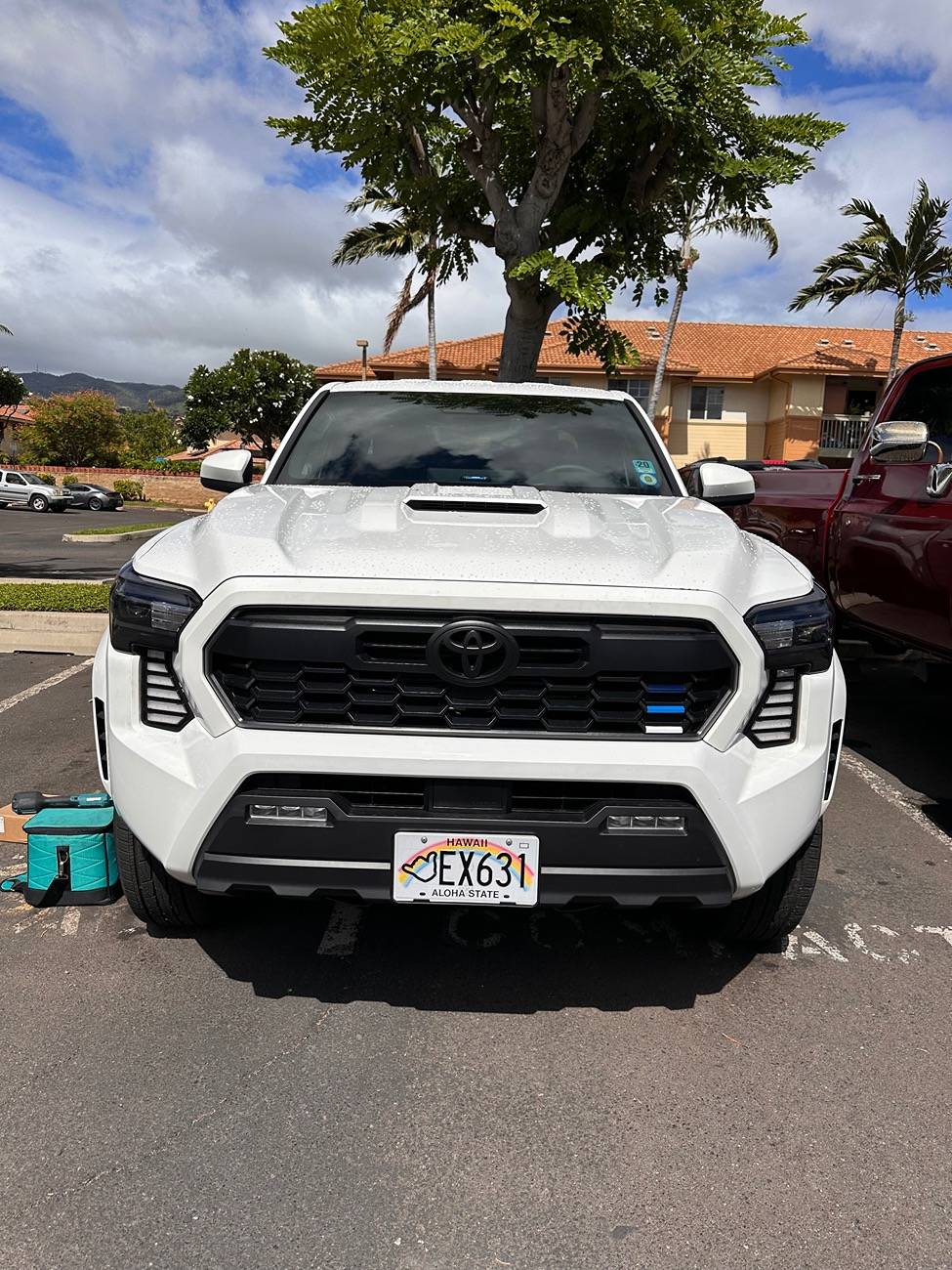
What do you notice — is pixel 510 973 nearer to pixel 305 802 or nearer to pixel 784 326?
pixel 305 802

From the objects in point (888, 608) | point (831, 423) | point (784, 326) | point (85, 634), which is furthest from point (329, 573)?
point (784, 326)

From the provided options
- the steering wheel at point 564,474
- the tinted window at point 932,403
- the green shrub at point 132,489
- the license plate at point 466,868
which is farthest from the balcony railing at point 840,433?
the license plate at point 466,868

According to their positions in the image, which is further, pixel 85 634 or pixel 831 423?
pixel 831 423

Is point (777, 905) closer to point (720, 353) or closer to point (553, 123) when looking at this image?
point (553, 123)

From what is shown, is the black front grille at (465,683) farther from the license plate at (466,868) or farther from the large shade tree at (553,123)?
the large shade tree at (553,123)

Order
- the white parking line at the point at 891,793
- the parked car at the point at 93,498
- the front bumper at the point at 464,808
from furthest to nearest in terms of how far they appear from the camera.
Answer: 1. the parked car at the point at 93,498
2. the white parking line at the point at 891,793
3. the front bumper at the point at 464,808

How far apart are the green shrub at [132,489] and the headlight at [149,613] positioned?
47.6 metres

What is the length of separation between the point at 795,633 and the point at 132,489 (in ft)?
161

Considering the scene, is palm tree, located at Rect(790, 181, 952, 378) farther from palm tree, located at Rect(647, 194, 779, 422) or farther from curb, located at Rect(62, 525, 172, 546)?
curb, located at Rect(62, 525, 172, 546)

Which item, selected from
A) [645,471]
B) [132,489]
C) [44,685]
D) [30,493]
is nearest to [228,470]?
[645,471]

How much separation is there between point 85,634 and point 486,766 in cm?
603

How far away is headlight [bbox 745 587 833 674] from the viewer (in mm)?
2389

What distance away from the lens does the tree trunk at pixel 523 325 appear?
9.58 m

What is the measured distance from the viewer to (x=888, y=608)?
15.5 feet
